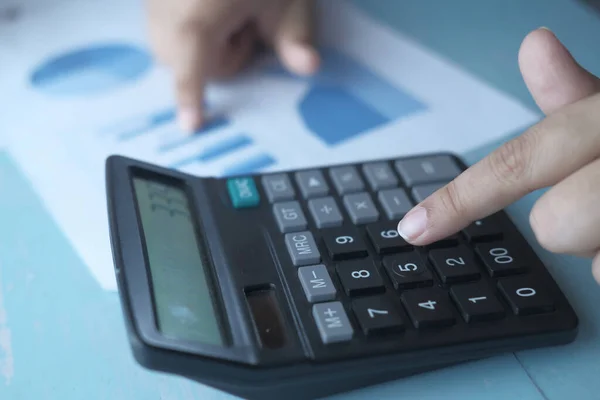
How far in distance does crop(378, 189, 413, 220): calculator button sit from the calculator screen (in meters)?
0.11

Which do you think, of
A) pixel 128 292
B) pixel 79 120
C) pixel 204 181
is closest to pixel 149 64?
pixel 79 120

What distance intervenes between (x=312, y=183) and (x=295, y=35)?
0.68 feet

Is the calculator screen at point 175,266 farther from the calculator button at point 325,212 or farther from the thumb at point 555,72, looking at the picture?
the thumb at point 555,72

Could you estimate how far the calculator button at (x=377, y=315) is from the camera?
0.30 metres

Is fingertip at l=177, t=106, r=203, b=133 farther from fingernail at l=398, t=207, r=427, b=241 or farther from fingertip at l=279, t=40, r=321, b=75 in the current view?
fingernail at l=398, t=207, r=427, b=241

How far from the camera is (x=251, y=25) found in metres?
0.58

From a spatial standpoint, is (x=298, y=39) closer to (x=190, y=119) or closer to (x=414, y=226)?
Result: (x=190, y=119)

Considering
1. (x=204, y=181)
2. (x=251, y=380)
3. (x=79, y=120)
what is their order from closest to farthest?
(x=251, y=380) → (x=204, y=181) → (x=79, y=120)

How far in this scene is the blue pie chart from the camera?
20.8 inches

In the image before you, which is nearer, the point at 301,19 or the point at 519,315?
the point at 519,315

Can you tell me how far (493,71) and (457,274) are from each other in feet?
0.85

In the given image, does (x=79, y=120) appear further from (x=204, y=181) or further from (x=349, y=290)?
(x=349, y=290)

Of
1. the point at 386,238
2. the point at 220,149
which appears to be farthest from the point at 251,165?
the point at 386,238

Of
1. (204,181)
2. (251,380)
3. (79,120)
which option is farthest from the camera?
(79,120)
